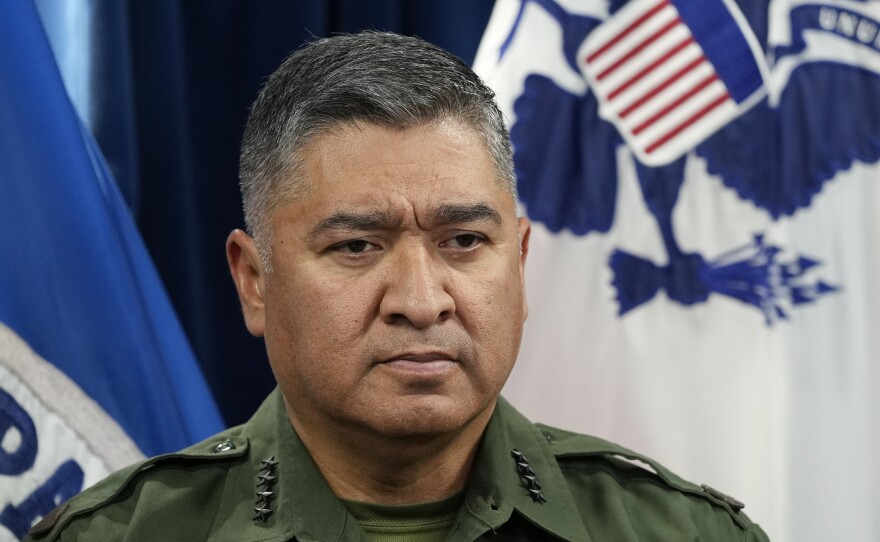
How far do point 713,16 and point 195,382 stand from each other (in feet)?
3.70

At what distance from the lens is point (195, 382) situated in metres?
2.10

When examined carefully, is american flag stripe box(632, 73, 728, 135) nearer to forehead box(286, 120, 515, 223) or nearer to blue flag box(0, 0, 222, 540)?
forehead box(286, 120, 515, 223)

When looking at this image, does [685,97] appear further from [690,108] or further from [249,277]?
[249,277]

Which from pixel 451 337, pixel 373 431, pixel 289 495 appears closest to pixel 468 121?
pixel 451 337

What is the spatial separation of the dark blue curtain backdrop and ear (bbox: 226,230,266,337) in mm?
652

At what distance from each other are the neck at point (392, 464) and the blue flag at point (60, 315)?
452mm

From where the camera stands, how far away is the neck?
5.18 ft

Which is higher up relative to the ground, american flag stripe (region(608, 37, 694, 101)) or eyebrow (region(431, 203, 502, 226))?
american flag stripe (region(608, 37, 694, 101))

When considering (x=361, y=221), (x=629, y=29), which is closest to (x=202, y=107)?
(x=629, y=29)

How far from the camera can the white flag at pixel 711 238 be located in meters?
2.21

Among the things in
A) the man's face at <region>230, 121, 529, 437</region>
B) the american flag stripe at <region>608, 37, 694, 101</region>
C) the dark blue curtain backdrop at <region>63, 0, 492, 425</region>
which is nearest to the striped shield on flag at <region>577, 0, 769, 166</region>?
the american flag stripe at <region>608, 37, 694, 101</region>

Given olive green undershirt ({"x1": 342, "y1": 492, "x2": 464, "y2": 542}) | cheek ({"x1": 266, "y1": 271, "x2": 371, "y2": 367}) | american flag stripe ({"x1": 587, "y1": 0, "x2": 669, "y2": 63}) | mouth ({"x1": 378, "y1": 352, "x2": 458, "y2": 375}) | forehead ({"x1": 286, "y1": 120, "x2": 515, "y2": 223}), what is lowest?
olive green undershirt ({"x1": 342, "y1": 492, "x2": 464, "y2": 542})

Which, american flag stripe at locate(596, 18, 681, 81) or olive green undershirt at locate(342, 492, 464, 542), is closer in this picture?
olive green undershirt at locate(342, 492, 464, 542)

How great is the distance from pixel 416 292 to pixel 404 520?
0.33 metres
